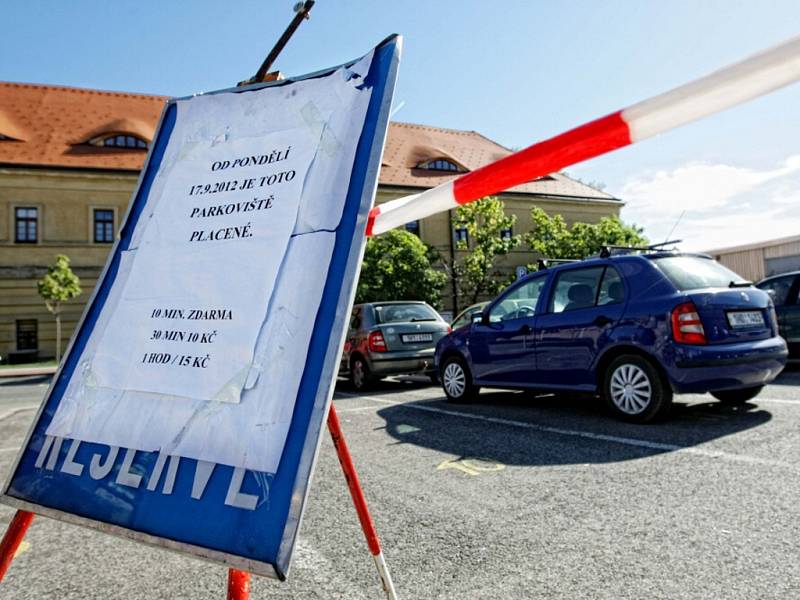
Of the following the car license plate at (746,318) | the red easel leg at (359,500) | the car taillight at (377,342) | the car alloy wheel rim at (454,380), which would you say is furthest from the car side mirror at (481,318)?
the red easel leg at (359,500)

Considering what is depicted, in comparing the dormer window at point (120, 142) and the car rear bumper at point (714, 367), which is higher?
the dormer window at point (120, 142)

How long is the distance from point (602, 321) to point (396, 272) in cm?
2267

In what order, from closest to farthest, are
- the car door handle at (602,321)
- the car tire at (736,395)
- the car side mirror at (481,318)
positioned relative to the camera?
the car door handle at (602,321) < the car tire at (736,395) < the car side mirror at (481,318)

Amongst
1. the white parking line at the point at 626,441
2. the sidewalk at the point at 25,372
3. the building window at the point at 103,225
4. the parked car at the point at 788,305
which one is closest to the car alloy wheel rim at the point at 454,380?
the white parking line at the point at 626,441

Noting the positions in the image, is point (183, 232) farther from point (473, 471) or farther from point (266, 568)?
point (473, 471)

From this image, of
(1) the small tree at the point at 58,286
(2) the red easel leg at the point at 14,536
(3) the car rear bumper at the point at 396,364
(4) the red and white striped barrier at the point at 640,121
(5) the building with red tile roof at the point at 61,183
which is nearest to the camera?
(4) the red and white striped barrier at the point at 640,121

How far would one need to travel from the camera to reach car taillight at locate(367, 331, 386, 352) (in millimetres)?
9742

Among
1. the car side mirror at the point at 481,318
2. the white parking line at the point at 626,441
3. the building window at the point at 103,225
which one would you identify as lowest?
the white parking line at the point at 626,441

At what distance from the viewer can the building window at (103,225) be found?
2891cm

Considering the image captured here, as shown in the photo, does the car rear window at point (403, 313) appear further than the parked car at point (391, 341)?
Yes

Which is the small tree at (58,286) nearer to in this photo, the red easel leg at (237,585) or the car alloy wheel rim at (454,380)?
the car alloy wheel rim at (454,380)

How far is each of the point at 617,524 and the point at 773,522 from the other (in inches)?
30.6

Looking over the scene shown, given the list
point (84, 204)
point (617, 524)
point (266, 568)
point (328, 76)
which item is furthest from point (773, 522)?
point (84, 204)

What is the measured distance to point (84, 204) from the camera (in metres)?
Answer: 28.6
